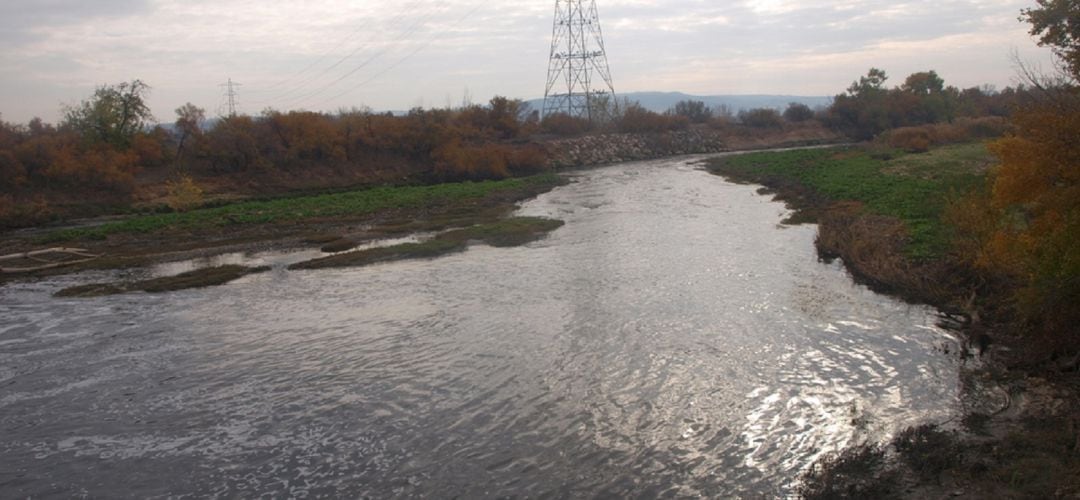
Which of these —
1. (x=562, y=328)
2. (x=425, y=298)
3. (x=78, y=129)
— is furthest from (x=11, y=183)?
(x=562, y=328)

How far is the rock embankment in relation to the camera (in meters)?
72.4

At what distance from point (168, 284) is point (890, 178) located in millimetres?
33898

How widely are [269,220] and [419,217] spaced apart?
746cm

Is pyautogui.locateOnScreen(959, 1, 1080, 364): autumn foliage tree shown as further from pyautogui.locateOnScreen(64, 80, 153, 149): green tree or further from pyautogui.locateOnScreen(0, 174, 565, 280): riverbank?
pyautogui.locateOnScreen(64, 80, 153, 149): green tree

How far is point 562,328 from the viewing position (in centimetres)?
1755

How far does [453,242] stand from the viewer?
1153 inches

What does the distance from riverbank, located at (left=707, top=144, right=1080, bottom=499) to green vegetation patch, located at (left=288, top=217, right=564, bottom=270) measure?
11.8m

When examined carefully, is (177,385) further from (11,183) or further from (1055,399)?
(11,183)

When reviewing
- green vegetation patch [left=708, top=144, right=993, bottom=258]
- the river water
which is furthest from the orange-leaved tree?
green vegetation patch [left=708, top=144, right=993, bottom=258]

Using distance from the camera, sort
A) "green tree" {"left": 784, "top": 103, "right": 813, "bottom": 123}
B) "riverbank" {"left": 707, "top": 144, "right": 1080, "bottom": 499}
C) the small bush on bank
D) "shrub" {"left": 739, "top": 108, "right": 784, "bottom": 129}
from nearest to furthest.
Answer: "riverbank" {"left": 707, "top": 144, "right": 1080, "bottom": 499}
the small bush on bank
"shrub" {"left": 739, "top": 108, "right": 784, "bottom": 129}
"green tree" {"left": 784, "top": 103, "right": 813, "bottom": 123}

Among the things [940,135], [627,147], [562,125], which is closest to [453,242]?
[940,135]

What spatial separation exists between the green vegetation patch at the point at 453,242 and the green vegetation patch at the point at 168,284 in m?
2.16

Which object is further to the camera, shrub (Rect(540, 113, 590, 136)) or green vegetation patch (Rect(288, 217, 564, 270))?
shrub (Rect(540, 113, 590, 136))

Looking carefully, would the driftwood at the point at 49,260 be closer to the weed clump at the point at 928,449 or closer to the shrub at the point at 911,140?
the weed clump at the point at 928,449
